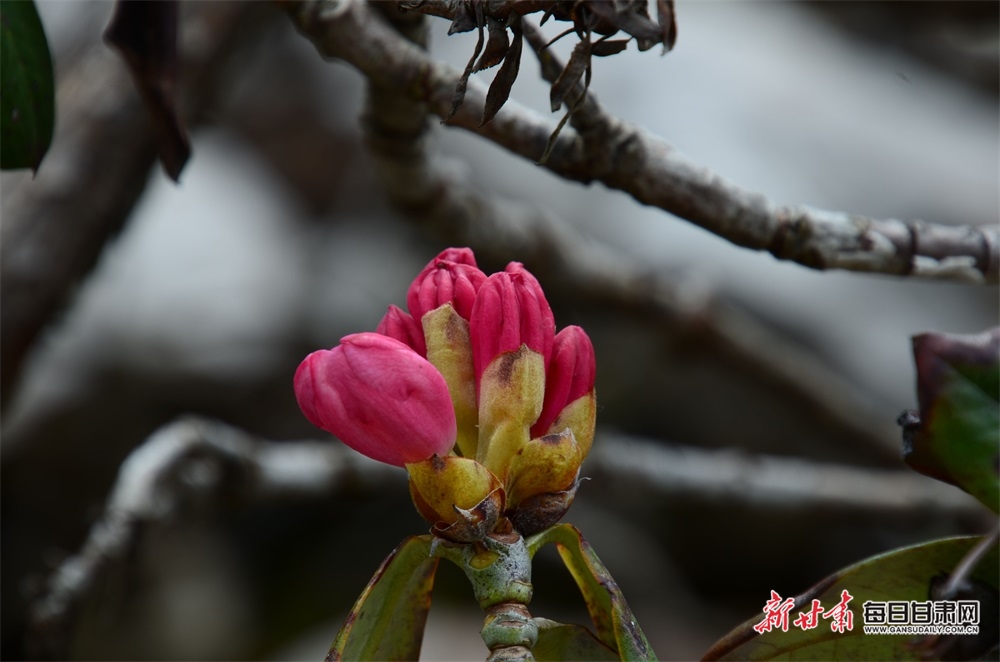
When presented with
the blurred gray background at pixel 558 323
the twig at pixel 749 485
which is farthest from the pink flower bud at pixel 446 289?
the blurred gray background at pixel 558 323

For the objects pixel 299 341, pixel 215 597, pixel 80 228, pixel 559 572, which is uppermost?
pixel 80 228

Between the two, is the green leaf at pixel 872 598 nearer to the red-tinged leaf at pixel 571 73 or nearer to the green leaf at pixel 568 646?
the green leaf at pixel 568 646

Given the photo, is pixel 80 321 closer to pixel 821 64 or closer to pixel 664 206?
pixel 664 206

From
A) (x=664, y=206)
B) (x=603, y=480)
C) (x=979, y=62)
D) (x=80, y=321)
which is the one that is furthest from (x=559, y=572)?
(x=979, y=62)

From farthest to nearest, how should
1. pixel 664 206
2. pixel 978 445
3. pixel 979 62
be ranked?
pixel 979 62 → pixel 664 206 → pixel 978 445

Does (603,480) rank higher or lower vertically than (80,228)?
lower

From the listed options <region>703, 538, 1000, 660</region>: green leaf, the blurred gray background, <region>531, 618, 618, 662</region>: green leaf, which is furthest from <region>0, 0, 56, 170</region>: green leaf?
the blurred gray background

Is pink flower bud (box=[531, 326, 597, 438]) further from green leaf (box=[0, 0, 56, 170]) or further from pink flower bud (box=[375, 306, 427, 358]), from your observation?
green leaf (box=[0, 0, 56, 170])
